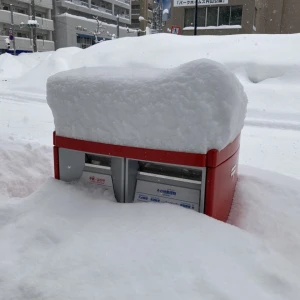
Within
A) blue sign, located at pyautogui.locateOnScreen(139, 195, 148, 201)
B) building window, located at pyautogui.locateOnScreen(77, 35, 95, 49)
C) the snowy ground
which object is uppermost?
building window, located at pyautogui.locateOnScreen(77, 35, 95, 49)

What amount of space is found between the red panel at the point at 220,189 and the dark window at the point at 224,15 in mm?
22746

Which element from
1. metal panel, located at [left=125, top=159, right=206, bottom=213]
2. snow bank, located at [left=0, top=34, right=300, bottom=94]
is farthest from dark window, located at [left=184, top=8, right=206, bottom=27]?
metal panel, located at [left=125, top=159, right=206, bottom=213]

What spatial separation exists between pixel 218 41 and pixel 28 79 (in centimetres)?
768

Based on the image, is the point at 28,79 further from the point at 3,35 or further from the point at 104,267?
the point at 3,35

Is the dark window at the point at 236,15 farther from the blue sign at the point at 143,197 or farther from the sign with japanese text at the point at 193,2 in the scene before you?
the blue sign at the point at 143,197

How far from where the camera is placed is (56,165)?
8.36ft

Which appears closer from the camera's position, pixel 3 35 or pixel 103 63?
pixel 103 63

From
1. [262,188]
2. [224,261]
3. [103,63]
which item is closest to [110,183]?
[224,261]

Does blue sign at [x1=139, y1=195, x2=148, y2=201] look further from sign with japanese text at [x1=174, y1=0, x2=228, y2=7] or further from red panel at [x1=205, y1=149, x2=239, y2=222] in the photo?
sign with japanese text at [x1=174, y1=0, x2=228, y2=7]

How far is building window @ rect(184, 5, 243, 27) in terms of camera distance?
22.8 meters

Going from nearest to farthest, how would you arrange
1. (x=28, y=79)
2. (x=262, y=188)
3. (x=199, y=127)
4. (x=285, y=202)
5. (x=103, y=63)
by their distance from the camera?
(x=199, y=127) → (x=285, y=202) → (x=262, y=188) → (x=103, y=63) → (x=28, y=79)

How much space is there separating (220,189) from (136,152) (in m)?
0.59

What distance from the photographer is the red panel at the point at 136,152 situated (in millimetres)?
2067

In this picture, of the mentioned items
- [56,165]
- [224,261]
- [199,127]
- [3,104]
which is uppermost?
[199,127]
